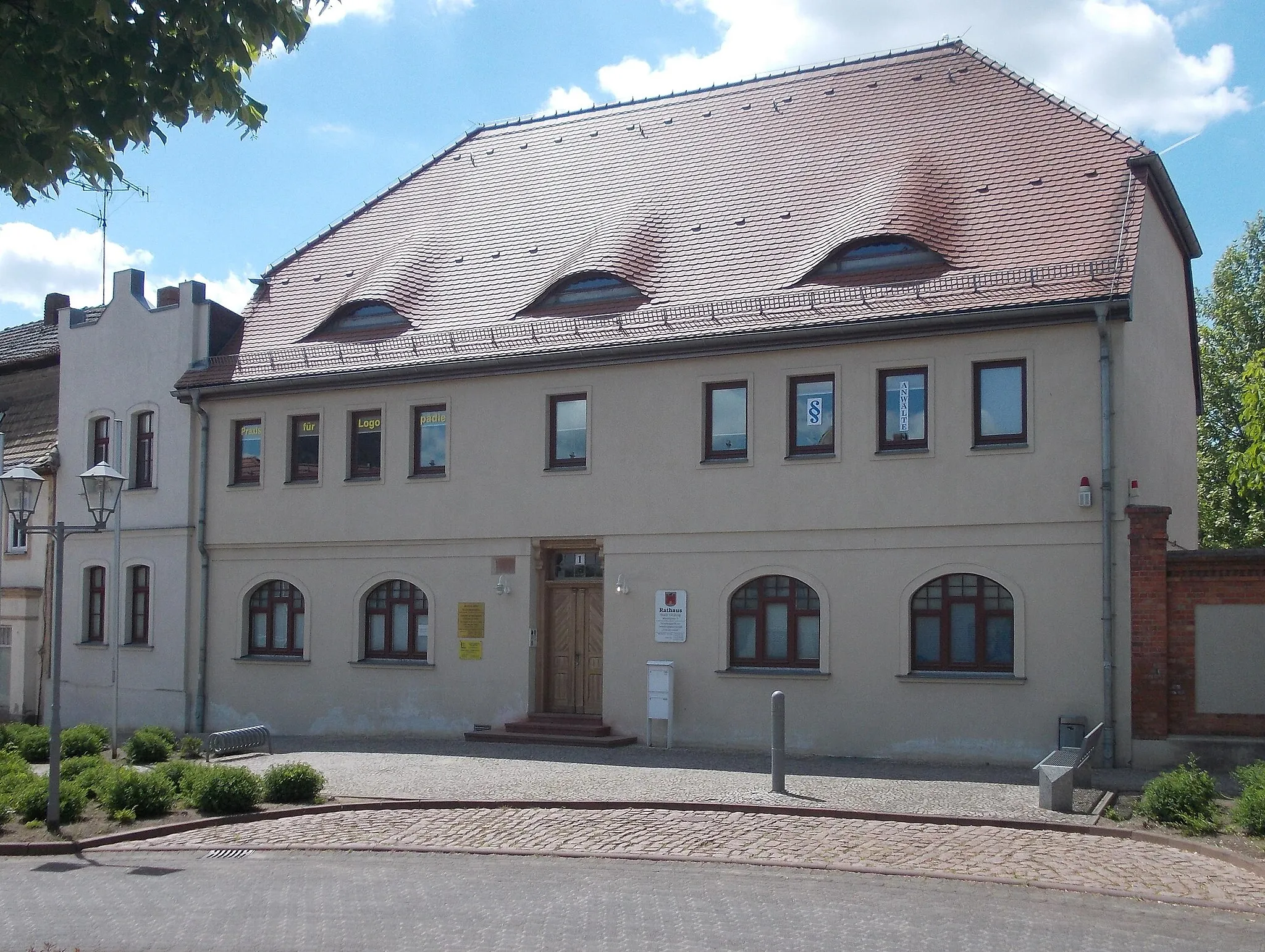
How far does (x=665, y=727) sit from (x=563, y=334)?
6.07 m

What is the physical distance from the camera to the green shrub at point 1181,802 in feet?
38.6

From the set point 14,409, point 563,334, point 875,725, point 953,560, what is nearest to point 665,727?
point 875,725

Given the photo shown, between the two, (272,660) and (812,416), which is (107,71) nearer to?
(812,416)

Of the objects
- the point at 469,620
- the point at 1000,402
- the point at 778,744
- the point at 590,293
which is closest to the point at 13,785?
the point at 469,620

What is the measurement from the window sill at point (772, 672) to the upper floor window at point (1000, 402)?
3.71 metres

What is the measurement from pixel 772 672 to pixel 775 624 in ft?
2.28

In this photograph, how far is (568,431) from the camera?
20453 mm

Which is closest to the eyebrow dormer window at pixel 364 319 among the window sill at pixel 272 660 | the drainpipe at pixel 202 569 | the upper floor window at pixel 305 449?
the upper floor window at pixel 305 449

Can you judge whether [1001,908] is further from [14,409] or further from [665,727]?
[14,409]

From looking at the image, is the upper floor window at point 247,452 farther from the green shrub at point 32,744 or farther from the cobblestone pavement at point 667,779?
the cobblestone pavement at point 667,779

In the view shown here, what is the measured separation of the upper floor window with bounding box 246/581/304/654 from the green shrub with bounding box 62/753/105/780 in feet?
23.6

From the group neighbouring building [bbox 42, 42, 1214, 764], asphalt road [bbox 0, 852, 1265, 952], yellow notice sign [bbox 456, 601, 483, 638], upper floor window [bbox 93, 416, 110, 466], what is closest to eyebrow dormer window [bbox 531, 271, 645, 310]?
neighbouring building [bbox 42, 42, 1214, 764]

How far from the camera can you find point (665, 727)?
19172 mm

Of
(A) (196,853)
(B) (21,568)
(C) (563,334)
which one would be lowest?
(A) (196,853)
